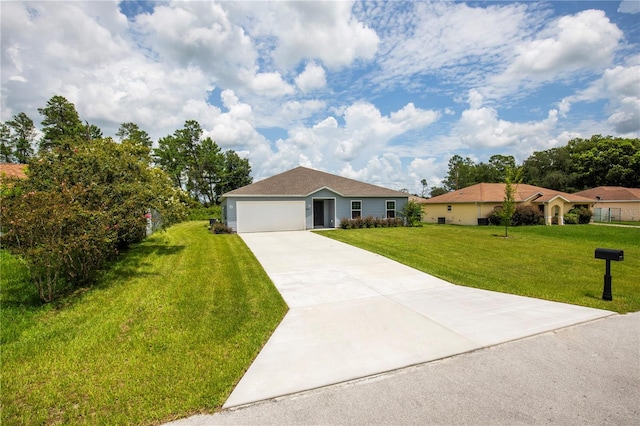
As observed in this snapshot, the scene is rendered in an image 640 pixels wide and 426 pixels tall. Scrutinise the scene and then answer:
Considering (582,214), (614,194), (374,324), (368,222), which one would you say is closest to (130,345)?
(374,324)

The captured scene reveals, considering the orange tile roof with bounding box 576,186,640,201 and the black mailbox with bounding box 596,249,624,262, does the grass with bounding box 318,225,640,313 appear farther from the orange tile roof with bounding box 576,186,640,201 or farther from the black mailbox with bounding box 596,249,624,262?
the orange tile roof with bounding box 576,186,640,201

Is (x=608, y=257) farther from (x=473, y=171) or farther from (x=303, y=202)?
(x=473, y=171)

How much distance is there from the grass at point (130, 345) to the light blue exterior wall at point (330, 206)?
11376 millimetres

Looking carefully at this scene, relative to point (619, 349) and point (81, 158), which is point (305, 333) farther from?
point (81, 158)

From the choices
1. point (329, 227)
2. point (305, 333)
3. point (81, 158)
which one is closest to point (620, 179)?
point (329, 227)

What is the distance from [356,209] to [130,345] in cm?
1853

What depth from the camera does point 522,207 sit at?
23.8 m

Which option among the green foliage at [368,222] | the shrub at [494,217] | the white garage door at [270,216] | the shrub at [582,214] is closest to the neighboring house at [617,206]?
the shrub at [582,214]

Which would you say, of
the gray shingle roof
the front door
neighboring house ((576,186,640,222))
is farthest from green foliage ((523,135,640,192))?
the front door

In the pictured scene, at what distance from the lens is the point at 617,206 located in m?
30.4

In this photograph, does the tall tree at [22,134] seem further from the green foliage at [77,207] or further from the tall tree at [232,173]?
the green foliage at [77,207]

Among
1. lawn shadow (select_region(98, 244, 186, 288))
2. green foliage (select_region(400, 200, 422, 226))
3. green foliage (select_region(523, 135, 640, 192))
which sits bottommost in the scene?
lawn shadow (select_region(98, 244, 186, 288))

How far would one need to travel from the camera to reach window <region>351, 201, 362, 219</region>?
2153 centimetres

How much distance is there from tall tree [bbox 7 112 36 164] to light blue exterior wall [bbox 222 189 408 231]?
3114 centimetres
